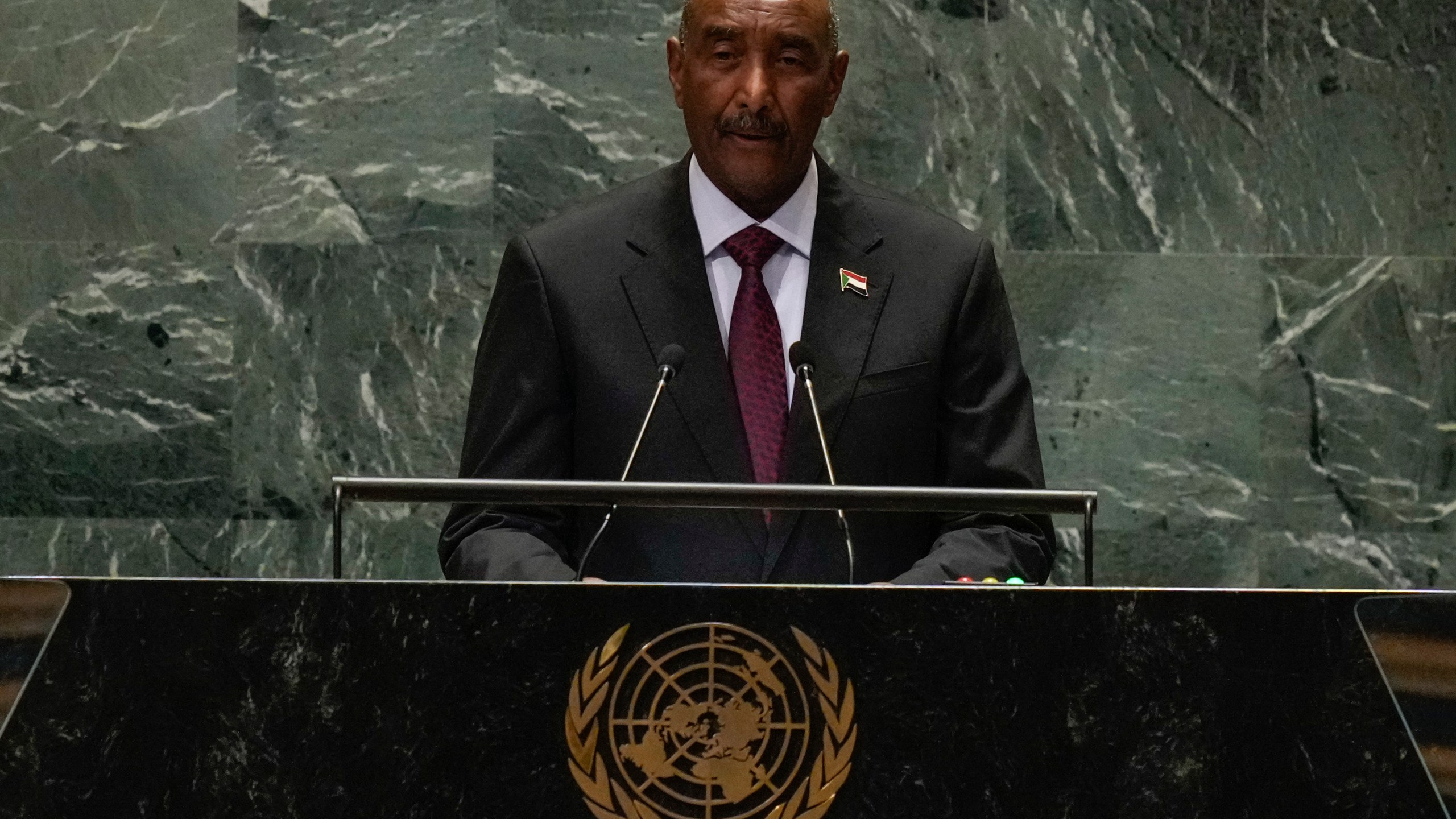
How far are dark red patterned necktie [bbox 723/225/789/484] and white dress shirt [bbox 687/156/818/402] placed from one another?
0.02 metres

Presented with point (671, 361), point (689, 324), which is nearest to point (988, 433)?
point (689, 324)

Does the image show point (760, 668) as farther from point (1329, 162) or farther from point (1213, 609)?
point (1329, 162)

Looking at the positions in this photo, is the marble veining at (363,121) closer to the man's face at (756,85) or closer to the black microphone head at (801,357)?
the man's face at (756,85)

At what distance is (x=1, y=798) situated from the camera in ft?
5.69

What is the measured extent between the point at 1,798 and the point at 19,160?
3.07 m

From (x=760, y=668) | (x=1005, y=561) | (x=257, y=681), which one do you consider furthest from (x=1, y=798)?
(x=1005, y=561)

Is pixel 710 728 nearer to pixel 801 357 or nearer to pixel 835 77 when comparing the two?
pixel 801 357

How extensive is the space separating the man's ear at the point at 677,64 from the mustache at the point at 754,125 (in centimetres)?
11

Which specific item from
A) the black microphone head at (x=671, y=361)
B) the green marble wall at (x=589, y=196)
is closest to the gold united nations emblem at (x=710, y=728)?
the black microphone head at (x=671, y=361)

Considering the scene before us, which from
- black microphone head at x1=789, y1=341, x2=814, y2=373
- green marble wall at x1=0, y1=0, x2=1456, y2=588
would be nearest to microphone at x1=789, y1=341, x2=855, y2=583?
black microphone head at x1=789, y1=341, x2=814, y2=373

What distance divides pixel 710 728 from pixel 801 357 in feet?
2.68

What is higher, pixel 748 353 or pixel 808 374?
pixel 808 374

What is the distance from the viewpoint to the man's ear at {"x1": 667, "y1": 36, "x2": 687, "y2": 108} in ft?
9.91

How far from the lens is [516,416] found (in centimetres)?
288
